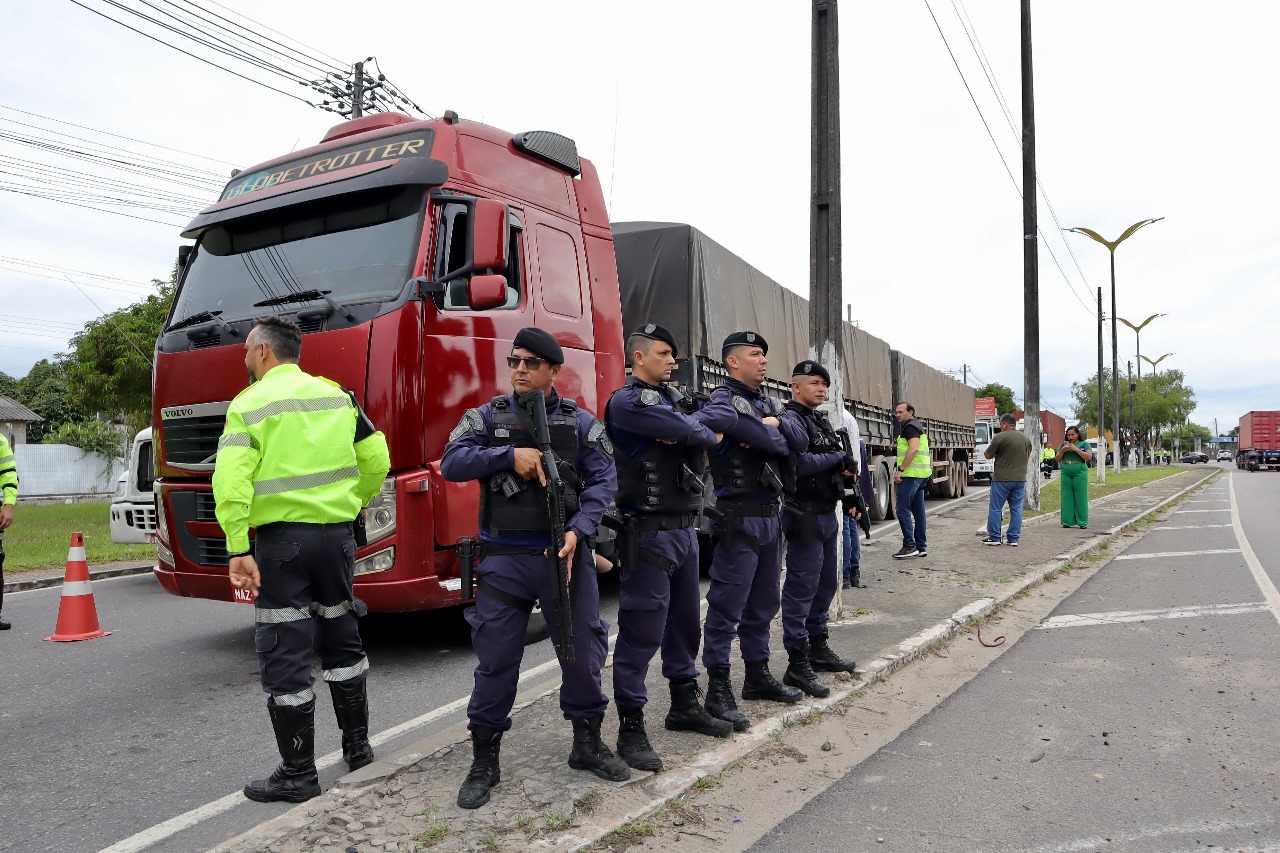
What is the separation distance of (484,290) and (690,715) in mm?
2530

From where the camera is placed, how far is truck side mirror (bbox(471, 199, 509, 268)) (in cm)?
501

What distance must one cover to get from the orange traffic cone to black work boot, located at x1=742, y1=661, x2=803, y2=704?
481 cm

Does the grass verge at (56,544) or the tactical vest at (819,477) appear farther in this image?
the grass verge at (56,544)

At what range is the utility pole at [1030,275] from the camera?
52.1 ft

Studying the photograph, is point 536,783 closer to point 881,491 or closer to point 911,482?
point 911,482

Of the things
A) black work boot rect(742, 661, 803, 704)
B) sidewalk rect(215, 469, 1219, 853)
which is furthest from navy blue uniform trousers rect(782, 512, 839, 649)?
sidewalk rect(215, 469, 1219, 853)

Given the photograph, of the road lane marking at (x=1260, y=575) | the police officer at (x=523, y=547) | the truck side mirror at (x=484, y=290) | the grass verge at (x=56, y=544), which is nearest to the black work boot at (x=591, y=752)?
the police officer at (x=523, y=547)

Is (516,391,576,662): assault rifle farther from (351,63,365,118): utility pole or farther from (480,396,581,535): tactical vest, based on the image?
(351,63,365,118): utility pole

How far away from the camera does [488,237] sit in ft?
16.5

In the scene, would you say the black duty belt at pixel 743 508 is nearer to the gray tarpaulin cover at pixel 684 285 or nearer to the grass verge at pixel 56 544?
the gray tarpaulin cover at pixel 684 285

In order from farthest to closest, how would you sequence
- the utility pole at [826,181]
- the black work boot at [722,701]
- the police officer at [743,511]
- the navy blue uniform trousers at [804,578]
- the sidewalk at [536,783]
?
the utility pole at [826,181] < the navy blue uniform trousers at [804,578] < the police officer at [743,511] < the black work boot at [722,701] < the sidewalk at [536,783]

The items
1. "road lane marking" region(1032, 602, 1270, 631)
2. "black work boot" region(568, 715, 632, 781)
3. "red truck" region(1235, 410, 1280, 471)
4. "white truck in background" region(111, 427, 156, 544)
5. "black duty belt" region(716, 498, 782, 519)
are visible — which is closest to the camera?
"black work boot" region(568, 715, 632, 781)

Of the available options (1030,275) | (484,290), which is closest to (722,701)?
(484,290)

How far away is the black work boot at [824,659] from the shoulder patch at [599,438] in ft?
7.37
